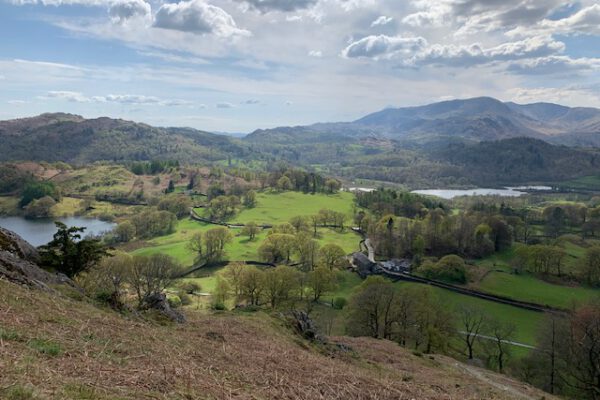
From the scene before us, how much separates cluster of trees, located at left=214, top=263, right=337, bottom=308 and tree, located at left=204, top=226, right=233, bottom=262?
26.5m

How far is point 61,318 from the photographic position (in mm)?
14539

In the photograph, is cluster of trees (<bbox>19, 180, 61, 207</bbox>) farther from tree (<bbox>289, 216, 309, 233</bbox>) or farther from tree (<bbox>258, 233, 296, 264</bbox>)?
tree (<bbox>258, 233, 296, 264</bbox>)

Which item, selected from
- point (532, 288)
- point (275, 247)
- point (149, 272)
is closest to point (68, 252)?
point (149, 272)

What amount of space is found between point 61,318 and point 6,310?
1.82 m

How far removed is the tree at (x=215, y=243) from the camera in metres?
102

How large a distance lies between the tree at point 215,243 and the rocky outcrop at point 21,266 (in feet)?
252

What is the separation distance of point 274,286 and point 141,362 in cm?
4952

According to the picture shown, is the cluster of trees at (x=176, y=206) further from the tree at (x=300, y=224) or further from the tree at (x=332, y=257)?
the tree at (x=332, y=257)

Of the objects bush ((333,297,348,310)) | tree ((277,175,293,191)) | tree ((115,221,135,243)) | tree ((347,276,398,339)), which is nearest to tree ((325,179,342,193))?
tree ((277,175,293,191))

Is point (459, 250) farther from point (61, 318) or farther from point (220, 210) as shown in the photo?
point (61, 318)

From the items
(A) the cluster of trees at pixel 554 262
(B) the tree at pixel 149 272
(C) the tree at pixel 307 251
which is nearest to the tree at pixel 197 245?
(C) the tree at pixel 307 251

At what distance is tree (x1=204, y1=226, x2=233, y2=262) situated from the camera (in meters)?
102

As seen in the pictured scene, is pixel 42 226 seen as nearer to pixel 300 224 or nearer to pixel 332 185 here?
pixel 300 224

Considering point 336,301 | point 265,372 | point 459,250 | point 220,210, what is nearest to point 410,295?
point 336,301
